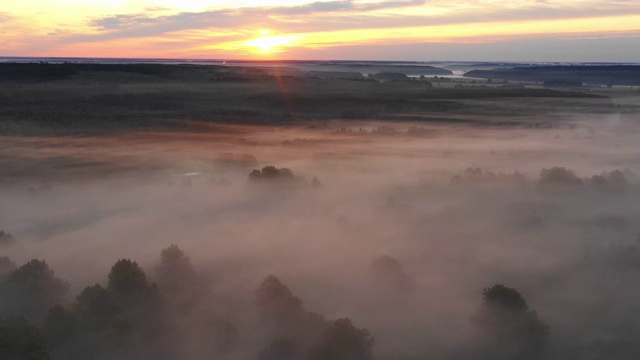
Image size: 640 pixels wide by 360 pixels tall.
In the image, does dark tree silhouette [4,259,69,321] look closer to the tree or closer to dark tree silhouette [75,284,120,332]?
dark tree silhouette [75,284,120,332]

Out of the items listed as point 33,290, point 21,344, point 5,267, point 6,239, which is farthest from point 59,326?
point 6,239

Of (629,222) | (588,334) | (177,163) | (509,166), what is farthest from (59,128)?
(588,334)

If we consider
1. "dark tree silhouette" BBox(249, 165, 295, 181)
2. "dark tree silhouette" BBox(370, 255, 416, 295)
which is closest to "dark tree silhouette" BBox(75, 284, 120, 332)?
"dark tree silhouette" BBox(370, 255, 416, 295)

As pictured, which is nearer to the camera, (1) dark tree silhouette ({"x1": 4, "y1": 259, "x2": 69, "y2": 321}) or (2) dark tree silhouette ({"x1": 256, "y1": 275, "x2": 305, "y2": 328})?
(2) dark tree silhouette ({"x1": 256, "y1": 275, "x2": 305, "y2": 328})

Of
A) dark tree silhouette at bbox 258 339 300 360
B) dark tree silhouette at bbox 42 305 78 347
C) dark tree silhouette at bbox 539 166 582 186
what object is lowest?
dark tree silhouette at bbox 42 305 78 347

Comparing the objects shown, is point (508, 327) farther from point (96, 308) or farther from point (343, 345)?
point (96, 308)

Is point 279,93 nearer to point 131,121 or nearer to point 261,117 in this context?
point 261,117

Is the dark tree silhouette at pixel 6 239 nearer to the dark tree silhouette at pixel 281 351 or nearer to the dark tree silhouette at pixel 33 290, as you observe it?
the dark tree silhouette at pixel 33 290
